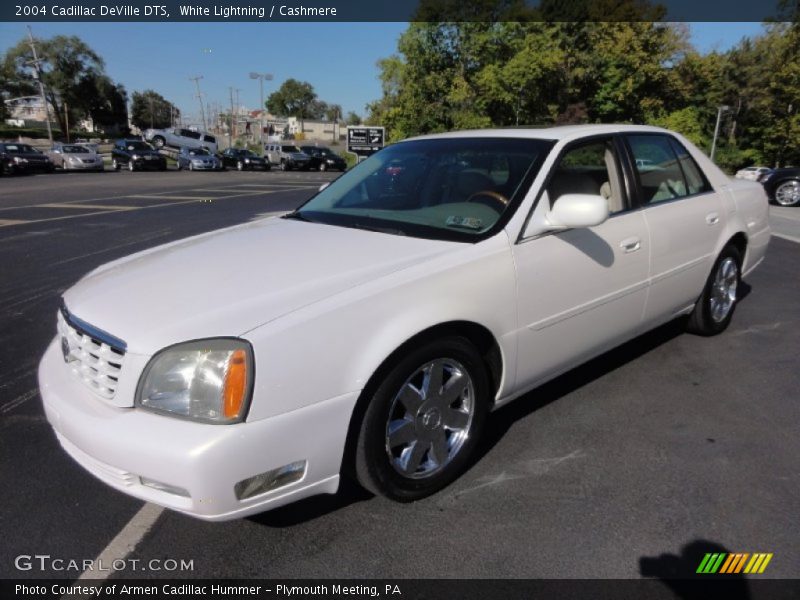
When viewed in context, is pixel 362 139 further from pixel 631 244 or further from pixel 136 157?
pixel 631 244

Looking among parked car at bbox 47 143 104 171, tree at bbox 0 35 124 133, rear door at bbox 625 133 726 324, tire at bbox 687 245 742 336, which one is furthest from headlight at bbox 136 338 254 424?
tree at bbox 0 35 124 133

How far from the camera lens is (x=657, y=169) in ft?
12.8

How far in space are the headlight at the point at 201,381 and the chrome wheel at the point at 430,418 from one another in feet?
2.12

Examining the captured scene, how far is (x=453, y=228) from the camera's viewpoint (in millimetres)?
2889

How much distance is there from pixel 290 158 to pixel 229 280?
38.8 meters

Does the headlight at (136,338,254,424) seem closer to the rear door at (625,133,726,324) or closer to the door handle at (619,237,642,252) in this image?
the door handle at (619,237,642,252)

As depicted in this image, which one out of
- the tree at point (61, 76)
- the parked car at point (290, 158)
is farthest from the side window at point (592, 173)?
the tree at point (61, 76)

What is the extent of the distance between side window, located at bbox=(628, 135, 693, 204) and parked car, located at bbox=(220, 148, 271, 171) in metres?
36.6

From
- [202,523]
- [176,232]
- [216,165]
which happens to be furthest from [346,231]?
[216,165]

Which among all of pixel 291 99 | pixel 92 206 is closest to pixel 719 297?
pixel 92 206

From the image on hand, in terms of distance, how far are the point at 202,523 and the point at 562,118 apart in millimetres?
42221

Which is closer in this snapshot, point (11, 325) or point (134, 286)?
point (134, 286)

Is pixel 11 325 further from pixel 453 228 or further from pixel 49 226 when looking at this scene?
pixel 49 226

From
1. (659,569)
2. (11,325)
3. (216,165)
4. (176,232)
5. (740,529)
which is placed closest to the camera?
(659,569)
